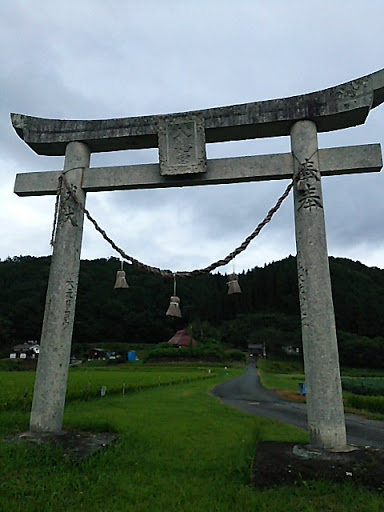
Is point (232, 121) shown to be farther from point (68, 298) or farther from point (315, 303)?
point (68, 298)

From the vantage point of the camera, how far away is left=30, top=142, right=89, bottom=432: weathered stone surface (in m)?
5.72

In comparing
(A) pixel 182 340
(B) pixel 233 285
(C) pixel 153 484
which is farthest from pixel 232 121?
(A) pixel 182 340

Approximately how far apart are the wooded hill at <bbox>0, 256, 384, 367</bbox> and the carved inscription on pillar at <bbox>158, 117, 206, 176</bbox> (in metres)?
56.3

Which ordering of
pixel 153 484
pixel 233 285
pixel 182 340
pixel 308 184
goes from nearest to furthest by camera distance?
pixel 153 484 < pixel 308 184 < pixel 233 285 < pixel 182 340

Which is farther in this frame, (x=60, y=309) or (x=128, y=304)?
(x=128, y=304)

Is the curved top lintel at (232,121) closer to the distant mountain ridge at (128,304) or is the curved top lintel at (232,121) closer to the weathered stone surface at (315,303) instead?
the weathered stone surface at (315,303)

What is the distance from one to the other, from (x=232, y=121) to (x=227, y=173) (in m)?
0.85

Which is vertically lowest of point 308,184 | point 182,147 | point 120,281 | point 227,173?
point 120,281

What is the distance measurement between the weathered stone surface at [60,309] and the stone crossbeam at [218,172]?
37 cm

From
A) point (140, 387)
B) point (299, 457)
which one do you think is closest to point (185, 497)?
point (299, 457)

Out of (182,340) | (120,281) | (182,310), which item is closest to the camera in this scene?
(120,281)

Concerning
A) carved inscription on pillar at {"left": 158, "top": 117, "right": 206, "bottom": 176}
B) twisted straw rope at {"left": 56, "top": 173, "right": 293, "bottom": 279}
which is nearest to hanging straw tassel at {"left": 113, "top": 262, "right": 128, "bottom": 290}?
twisted straw rope at {"left": 56, "top": 173, "right": 293, "bottom": 279}

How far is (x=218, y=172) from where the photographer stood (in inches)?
244

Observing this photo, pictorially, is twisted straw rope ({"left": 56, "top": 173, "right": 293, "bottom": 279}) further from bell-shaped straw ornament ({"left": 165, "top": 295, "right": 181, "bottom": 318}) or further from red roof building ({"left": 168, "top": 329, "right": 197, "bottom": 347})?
red roof building ({"left": 168, "top": 329, "right": 197, "bottom": 347})
